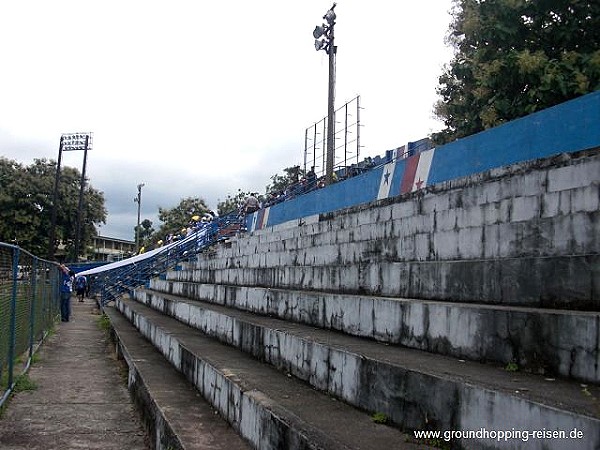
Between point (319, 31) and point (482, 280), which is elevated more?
point (319, 31)

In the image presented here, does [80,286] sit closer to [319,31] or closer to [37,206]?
[37,206]

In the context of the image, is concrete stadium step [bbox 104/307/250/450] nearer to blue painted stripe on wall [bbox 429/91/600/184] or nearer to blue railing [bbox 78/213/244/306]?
blue painted stripe on wall [bbox 429/91/600/184]

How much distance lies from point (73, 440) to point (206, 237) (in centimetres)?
1441

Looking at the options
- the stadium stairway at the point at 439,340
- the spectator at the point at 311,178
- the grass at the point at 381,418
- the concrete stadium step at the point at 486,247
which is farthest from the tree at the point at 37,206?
the grass at the point at 381,418

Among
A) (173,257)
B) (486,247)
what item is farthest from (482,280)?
(173,257)

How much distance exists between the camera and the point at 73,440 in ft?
15.4

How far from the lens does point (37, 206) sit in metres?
36.5

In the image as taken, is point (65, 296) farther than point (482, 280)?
Yes

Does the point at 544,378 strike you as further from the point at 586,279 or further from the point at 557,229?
the point at 557,229

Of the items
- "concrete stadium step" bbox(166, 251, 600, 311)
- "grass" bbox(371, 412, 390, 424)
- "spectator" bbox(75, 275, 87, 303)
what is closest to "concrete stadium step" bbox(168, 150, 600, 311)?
"concrete stadium step" bbox(166, 251, 600, 311)

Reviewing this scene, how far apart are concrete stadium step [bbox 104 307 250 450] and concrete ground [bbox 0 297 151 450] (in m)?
0.22

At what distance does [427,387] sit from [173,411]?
2.31 meters

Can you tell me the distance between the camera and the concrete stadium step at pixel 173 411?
11.2 feet

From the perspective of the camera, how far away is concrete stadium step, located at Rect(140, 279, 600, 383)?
2.41 meters
